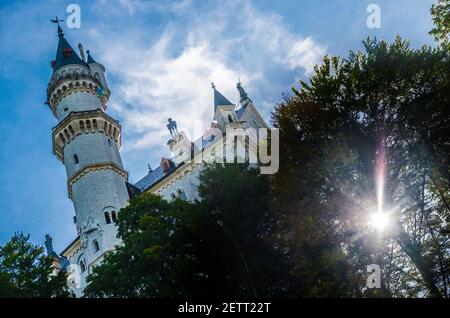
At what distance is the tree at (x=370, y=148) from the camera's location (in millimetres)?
18641

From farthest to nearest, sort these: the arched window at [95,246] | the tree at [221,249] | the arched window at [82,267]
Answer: the arched window at [82,267], the arched window at [95,246], the tree at [221,249]

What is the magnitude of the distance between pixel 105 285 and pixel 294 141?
13.8 meters

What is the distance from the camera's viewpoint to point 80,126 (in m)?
43.2

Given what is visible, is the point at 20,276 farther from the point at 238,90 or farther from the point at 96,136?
the point at 238,90

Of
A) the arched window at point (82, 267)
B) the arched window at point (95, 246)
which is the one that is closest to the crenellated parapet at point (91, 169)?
the arched window at point (95, 246)

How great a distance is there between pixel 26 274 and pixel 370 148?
785 inches

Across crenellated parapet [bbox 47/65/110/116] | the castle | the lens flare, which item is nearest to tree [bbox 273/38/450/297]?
the lens flare

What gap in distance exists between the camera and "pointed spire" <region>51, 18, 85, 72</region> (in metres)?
48.1

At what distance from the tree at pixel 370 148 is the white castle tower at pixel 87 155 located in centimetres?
2279

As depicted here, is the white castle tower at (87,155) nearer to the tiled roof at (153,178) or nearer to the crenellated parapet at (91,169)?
the crenellated parapet at (91,169)

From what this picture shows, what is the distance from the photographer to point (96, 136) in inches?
1705

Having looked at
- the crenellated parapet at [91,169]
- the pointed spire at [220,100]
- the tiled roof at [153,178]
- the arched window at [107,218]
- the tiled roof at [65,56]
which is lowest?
the arched window at [107,218]

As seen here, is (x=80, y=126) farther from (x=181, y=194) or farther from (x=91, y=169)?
(x=181, y=194)
